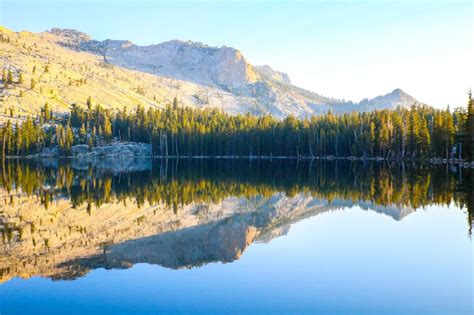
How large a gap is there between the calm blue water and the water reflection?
1.89 metres

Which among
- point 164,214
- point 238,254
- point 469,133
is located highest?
point 469,133

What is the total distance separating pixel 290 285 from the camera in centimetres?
2016

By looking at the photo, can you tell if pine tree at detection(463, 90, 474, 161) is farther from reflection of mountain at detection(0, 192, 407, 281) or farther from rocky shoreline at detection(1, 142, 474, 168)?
rocky shoreline at detection(1, 142, 474, 168)

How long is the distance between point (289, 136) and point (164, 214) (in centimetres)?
12745

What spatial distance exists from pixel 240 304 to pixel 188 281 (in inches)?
161

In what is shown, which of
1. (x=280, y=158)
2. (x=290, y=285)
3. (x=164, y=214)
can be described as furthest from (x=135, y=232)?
(x=280, y=158)

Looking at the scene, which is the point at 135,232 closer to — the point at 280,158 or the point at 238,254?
the point at 238,254

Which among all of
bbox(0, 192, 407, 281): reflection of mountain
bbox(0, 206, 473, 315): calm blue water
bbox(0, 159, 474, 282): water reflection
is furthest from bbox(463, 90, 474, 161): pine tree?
bbox(0, 206, 473, 315): calm blue water

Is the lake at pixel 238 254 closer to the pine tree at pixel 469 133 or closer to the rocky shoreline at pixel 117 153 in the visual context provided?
the pine tree at pixel 469 133

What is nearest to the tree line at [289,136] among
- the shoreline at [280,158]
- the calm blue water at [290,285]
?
the shoreline at [280,158]

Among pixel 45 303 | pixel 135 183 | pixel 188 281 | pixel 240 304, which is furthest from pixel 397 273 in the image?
pixel 135 183

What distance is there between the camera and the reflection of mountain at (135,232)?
79.7ft

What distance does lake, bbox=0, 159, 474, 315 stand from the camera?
59.7 ft

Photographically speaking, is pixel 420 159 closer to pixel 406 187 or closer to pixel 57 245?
pixel 406 187
